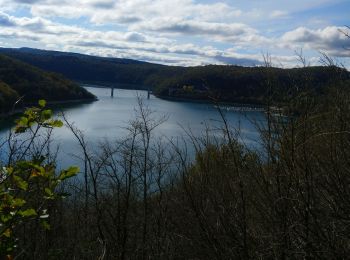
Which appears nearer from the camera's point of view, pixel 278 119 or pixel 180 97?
pixel 278 119

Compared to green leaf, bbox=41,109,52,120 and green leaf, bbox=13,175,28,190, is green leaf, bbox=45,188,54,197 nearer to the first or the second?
green leaf, bbox=13,175,28,190

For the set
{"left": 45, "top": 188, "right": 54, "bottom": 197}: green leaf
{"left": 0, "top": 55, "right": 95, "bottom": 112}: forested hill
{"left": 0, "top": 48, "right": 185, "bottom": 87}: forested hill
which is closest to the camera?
Answer: {"left": 45, "top": 188, "right": 54, "bottom": 197}: green leaf

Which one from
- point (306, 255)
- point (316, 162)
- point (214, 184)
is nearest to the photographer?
point (306, 255)

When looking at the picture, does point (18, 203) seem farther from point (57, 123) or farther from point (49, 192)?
Answer: point (57, 123)

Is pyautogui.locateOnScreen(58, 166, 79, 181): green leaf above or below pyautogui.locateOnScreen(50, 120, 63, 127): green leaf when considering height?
below

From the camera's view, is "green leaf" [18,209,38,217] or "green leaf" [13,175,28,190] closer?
"green leaf" [18,209,38,217]

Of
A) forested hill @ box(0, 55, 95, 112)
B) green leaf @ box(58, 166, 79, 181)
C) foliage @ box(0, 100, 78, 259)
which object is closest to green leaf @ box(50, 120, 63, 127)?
foliage @ box(0, 100, 78, 259)

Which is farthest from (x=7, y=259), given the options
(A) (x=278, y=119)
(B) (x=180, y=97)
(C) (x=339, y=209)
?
(B) (x=180, y=97)

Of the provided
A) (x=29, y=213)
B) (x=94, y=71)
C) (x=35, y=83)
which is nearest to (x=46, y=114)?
(x=29, y=213)

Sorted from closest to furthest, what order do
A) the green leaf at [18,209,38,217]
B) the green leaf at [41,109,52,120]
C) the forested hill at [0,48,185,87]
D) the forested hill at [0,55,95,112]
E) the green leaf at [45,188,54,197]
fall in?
the green leaf at [18,209,38,217]
the green leaf at [45,188,54,197]
the green leaf at [41,109,52,120]
the forested hill at [0,55,95,112]
the forested hill at [0,48,185,87]

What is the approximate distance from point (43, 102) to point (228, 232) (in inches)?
73.5

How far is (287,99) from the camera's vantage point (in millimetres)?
3533

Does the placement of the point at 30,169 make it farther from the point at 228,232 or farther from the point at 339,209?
the point at 339,209

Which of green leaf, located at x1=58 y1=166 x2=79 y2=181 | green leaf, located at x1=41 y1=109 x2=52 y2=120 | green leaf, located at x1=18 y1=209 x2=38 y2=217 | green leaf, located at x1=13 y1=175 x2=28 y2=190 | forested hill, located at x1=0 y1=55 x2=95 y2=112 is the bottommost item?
forested hill, located at x1=0 y1=55 x2=95 y2=112
